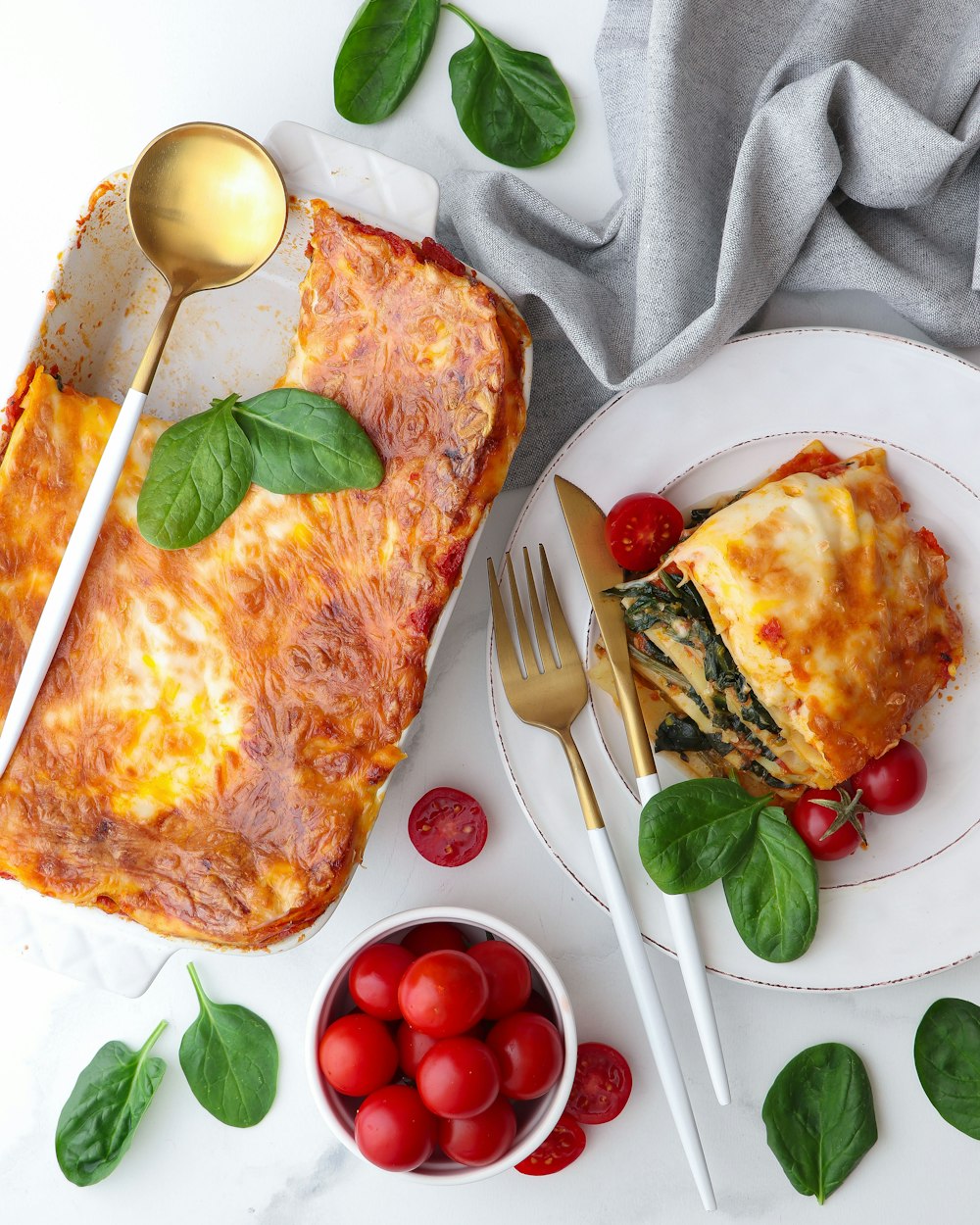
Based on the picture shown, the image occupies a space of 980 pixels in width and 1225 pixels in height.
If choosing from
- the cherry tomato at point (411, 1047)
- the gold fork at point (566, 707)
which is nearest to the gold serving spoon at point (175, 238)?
the gold fork at point (566, 707)

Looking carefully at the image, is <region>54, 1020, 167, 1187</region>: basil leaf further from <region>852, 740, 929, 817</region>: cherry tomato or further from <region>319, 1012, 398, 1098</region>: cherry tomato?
<region>852, 740, 929, 817</region>: cherry tomato

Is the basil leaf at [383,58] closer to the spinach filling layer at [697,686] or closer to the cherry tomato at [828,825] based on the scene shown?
the spinach filling layer at [697,686]

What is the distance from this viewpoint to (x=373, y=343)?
226cm

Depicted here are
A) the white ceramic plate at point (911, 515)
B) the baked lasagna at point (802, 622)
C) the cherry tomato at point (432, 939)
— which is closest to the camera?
the baked lasagna at point (802, 622)

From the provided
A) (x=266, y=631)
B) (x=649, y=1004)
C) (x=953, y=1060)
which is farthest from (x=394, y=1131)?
(x=953, y=1060)

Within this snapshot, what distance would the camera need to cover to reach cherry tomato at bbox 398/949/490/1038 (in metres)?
2.39

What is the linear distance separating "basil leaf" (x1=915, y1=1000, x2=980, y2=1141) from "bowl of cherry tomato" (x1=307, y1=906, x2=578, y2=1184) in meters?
0.95

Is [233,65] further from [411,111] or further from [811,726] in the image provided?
[811,726]

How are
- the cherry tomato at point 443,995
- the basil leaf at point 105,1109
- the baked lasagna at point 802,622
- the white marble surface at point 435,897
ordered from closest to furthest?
the baked lasagna at point 802,622
the cherry tomato at point 443,995
the white marble surface at point 435,897
the basil leaf at point 105,1109

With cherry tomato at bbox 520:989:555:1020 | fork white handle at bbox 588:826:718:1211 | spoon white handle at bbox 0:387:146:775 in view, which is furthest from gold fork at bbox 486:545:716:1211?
spoon white handle at bbox 0:387:146:775

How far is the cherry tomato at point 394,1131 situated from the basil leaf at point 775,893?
0.91 m

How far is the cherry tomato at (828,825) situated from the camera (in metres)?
2.49

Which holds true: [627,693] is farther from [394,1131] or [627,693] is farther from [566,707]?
[394,1131]

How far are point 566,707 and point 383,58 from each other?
70.1 inches
